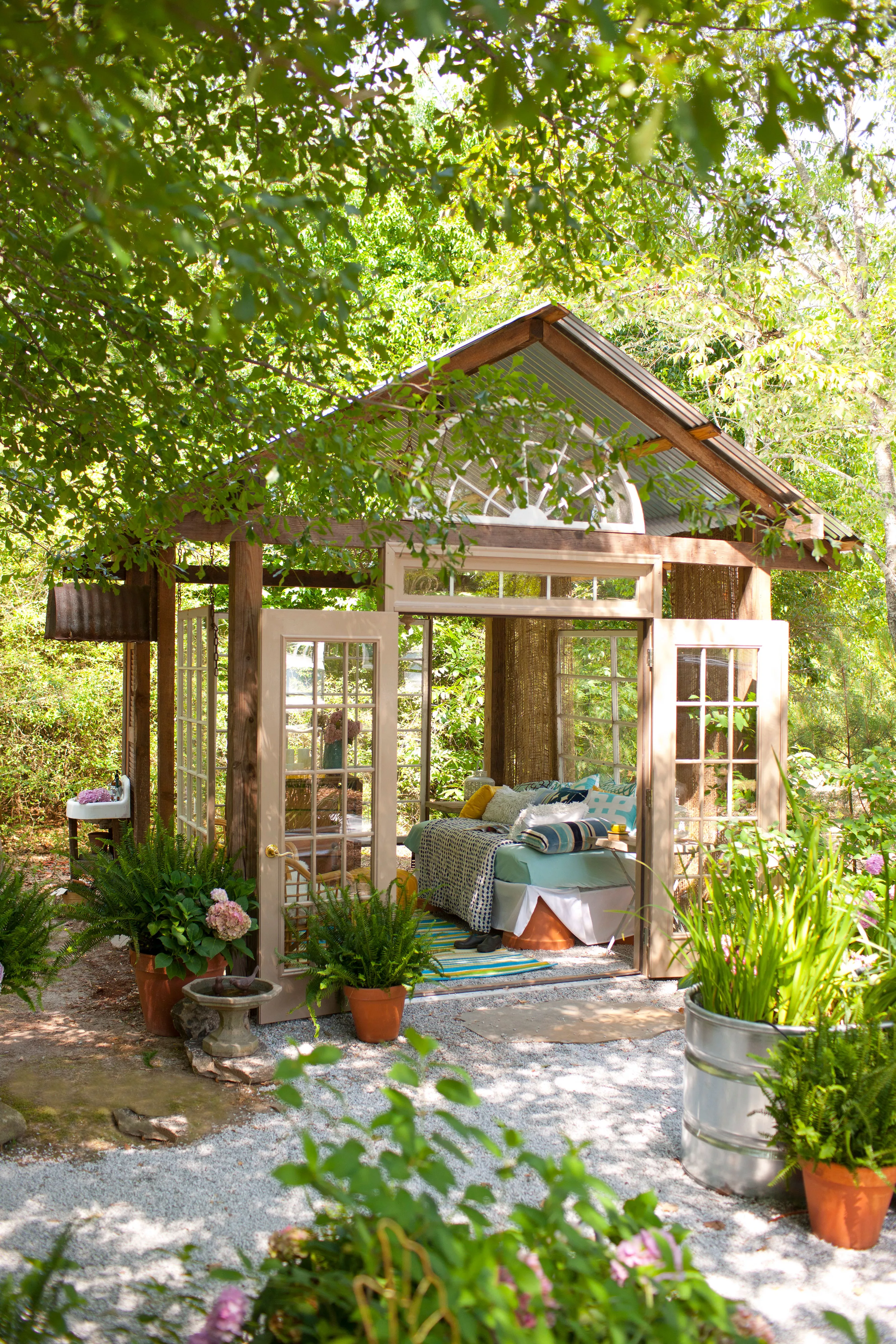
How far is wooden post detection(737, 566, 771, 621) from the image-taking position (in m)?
6.54

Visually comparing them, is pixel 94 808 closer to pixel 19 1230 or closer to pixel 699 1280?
pixel 19 1230

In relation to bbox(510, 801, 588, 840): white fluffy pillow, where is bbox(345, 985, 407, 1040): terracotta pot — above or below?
below

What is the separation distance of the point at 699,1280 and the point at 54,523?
12.8ft

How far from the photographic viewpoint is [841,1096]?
Result: 317cm

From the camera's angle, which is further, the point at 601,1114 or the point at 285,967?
the point at 285,967

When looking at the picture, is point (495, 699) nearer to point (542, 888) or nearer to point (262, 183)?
point (542, 888)

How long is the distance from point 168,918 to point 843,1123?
3137 millimetres

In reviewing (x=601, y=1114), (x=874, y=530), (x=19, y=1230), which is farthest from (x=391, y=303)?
(x=19, y=1230)

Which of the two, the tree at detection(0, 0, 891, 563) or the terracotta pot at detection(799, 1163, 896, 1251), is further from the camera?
the terracotta pot at detection(799, 1163, 896, 1251)

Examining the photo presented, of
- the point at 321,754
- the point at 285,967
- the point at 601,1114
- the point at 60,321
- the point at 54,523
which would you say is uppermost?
the point at 60,321

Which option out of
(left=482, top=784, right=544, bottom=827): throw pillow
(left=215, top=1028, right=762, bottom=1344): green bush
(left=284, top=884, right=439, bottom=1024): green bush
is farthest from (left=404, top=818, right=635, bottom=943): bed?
(left=215, top=1028, right=762, bottom=1344): green bush

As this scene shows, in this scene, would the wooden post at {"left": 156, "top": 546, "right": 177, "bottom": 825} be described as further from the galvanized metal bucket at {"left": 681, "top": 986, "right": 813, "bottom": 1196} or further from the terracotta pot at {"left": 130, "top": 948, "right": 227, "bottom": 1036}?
the galvanized metal bucket at {"left": 681, "top": 986, "right": 813, "bottom": 1196}

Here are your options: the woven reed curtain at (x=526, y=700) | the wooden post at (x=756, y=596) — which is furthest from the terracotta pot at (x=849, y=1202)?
the woven reed curtain at (x=526, y=700)

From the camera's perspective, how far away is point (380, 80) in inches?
138
